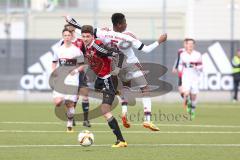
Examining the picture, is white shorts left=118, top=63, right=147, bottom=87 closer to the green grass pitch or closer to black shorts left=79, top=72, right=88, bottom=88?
the green grass pitch

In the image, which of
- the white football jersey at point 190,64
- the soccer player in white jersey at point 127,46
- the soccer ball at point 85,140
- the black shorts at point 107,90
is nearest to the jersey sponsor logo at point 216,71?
the white football jersey at point 190,64

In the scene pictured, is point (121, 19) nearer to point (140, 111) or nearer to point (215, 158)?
point (215, 158)

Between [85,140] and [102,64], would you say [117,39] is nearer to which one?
[102,64]

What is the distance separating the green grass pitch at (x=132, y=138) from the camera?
1347cm

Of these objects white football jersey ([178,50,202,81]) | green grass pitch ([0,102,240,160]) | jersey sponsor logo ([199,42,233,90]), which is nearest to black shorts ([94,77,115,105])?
green grass pitch ([0,102,240,160])

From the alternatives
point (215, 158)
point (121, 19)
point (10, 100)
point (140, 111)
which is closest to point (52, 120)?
point (140, 111)

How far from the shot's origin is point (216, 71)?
35.8 m

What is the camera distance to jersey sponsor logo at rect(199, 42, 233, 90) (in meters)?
35.5

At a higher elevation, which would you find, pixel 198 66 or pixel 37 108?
pixel 198 66

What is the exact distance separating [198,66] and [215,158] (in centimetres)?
1250

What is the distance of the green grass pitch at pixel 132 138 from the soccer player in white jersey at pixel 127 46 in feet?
2.94

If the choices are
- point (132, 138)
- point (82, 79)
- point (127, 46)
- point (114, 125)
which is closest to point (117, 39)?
point (127, 46)

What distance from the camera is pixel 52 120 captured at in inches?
898

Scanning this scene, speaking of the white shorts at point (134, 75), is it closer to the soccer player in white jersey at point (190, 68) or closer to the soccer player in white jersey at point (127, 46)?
the soccer player in white jersey at point (127, 46)
